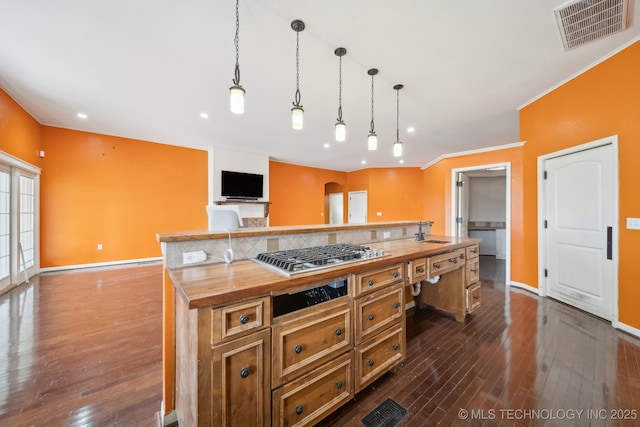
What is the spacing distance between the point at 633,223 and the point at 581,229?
21.3 inches

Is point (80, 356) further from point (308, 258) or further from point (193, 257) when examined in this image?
point (308, 258)

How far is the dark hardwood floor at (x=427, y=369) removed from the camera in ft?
4.68

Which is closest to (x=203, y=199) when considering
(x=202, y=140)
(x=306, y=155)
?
(x=202, y=140)

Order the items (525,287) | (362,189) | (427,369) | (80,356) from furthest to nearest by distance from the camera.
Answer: (362,189) → (525,287) → (80,356) → (427,369)

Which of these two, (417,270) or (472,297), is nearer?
(417,270)

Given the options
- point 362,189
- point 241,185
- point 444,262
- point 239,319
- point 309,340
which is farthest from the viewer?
point 362,189

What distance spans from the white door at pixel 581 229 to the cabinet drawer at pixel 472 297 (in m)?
1.31

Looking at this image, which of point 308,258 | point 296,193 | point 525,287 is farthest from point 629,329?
point 296,193

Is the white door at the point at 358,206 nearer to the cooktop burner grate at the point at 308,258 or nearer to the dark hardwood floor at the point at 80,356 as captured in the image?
the dark hardwood floor at the point at 80,356

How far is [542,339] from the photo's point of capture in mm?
2211

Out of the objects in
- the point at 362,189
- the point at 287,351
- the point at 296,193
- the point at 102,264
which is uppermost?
the point at 362,189

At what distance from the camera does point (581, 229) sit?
2.79 m

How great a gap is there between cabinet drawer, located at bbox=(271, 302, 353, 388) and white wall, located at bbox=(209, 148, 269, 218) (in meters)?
5.09

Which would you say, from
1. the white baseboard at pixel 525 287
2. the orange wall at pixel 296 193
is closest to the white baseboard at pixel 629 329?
the white baseboard at pixel 525 287
